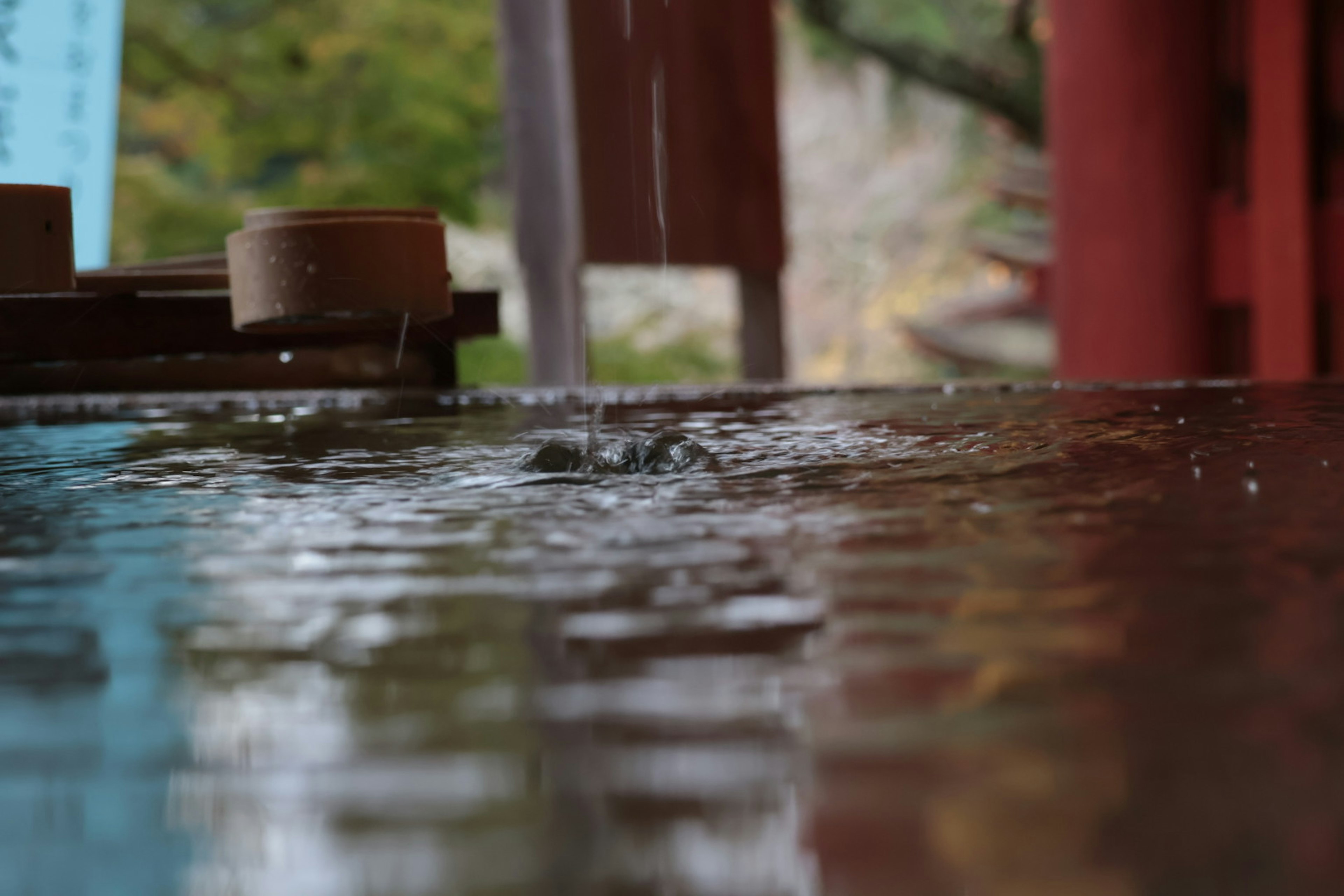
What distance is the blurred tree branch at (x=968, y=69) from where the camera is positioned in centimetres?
888

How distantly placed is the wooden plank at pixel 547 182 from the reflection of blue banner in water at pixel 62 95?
67.6 inches

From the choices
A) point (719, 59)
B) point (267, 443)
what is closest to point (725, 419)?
point (267, 443)

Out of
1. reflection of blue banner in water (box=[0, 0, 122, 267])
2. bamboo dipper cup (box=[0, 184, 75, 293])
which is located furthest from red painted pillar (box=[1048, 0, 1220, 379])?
reflection of blue banner in water (box=[0, 0, 122, 267])

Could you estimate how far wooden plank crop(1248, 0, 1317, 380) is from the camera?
11.0 feet

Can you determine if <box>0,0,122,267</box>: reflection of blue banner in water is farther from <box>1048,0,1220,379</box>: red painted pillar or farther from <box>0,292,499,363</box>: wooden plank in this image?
<box>1048,0,1220,379</box>: red painted pillar

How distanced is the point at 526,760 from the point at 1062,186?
3842mm

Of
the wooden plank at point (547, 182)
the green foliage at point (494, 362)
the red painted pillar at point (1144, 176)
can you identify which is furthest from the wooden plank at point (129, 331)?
the green foliage at point (494, 362)

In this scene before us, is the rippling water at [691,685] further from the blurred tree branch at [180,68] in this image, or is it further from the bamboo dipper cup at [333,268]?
the blurred tree branch at [180,68]

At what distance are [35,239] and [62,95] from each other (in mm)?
3644

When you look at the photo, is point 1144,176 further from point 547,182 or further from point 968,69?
point 968,69

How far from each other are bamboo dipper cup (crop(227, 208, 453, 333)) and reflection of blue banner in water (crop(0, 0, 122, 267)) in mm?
3402

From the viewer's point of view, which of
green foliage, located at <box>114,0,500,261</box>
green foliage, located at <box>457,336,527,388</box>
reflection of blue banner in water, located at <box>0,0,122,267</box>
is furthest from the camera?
green foliage, located at <box>457,336,527,388</box>

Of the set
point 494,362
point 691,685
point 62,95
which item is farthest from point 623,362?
point 691,685

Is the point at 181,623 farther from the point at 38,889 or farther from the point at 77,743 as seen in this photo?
the point at 38,889
